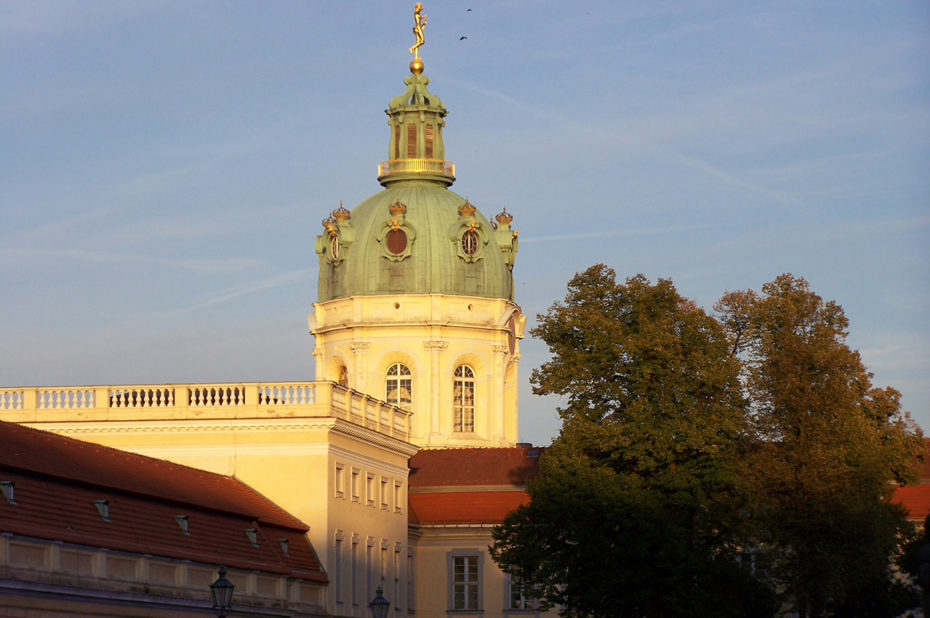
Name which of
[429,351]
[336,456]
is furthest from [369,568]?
[429,351]

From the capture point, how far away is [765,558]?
67250 millimetres

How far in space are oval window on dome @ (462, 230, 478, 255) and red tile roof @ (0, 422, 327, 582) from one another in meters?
36.0

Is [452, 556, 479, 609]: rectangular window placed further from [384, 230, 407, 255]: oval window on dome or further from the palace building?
[384, 230, 407, 255]: oval window on dome

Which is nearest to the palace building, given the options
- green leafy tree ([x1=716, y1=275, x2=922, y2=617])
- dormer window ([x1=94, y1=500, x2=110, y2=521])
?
dormer window ([x1=94, y1=500, x2=110, y2=521])

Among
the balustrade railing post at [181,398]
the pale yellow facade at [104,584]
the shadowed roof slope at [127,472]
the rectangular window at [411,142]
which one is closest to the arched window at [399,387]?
the rectangular window at [411,142]

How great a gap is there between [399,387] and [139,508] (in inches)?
1767

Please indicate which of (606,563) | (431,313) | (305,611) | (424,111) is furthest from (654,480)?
(424,111)

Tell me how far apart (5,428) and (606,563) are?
64.2ft

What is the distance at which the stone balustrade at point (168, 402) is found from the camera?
73312 millimetres

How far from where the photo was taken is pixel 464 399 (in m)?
105

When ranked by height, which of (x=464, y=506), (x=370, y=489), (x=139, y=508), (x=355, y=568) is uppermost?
(x=464, y=506)

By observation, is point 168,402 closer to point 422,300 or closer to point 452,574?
point 452,574

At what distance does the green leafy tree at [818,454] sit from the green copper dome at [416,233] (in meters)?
33.5

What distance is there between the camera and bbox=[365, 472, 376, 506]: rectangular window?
258 feet
